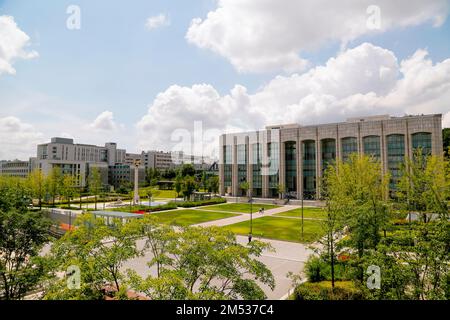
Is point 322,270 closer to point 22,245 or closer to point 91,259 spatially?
point 91,259

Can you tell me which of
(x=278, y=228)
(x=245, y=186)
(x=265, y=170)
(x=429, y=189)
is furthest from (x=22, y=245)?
(x=265, y=170)

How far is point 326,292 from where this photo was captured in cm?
1374

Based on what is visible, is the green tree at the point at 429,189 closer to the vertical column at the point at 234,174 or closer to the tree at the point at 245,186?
the tree at the point at 245,186

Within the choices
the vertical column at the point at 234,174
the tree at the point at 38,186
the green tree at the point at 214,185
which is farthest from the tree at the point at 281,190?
the tree at the point at 38,186

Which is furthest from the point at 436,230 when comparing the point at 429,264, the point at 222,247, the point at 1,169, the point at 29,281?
the point at 1,169

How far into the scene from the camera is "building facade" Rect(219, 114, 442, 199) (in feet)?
175

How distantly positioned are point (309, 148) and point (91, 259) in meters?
62.8

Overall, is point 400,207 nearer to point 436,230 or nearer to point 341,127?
point 436,230

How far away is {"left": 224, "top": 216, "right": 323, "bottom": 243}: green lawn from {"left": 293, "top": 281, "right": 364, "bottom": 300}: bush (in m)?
11.7

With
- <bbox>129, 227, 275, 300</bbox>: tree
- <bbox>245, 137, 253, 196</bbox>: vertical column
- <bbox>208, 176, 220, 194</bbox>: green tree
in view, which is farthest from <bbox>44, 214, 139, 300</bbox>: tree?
<bbox>208, 176, 220, 194</bbox>: green tree

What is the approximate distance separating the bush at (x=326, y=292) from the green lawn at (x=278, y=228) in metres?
11.7

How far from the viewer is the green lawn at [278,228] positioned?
29125 mm
